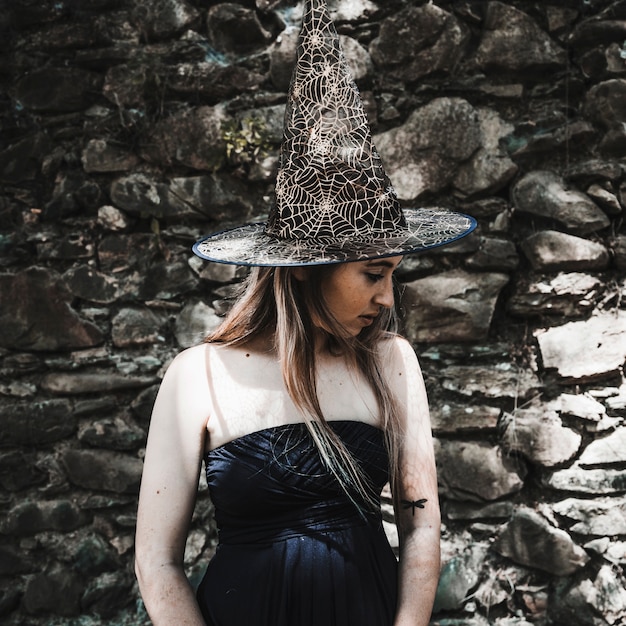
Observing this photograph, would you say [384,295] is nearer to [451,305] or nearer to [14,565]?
[451,305]

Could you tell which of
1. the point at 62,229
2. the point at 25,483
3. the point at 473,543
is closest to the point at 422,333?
the point at 473,543

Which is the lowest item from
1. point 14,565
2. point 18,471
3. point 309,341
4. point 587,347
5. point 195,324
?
point 14,565

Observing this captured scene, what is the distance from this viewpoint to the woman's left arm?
52.9 inches

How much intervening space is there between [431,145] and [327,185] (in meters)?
1.22

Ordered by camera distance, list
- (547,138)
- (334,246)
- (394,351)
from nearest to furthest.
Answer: (334,246), (394,351), (547,138)

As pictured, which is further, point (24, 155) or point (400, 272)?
point (24, 155)

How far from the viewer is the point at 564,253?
90.9 inches

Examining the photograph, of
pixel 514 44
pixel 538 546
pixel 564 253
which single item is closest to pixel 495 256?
pixel 564 253

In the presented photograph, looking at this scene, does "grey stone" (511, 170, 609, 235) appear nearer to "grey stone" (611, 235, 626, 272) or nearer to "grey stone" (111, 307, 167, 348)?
"grey stone" (611, 235, 626, 272)

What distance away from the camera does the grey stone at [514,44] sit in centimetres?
233

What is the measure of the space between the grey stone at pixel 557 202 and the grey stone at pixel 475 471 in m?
0.84

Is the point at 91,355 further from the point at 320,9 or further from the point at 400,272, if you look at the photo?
the point at 320,9

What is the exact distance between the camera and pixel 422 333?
2.39 meters

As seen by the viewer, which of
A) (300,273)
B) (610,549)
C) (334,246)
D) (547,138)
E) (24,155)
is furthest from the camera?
(24,155)
